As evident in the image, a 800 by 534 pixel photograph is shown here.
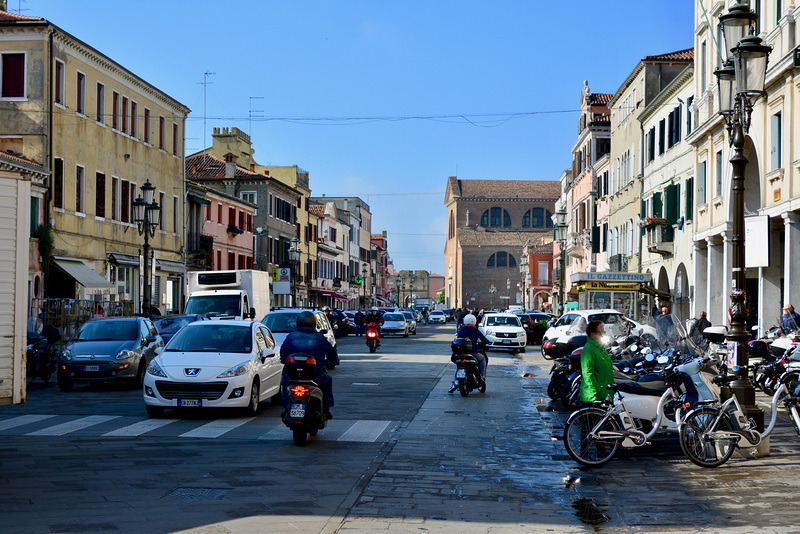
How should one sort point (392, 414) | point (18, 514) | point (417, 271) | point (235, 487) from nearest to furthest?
point (18, 514) < point (235, 487) < point (392, 414) < point (417, 271)

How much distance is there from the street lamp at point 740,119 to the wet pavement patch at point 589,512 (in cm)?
367

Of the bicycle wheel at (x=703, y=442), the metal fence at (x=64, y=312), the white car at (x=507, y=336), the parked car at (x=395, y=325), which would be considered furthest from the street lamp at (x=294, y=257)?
the bicycle wheel at (x=703, y=442)

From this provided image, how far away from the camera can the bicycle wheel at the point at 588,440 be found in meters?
9.97

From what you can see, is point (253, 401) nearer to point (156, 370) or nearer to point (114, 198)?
point (156, 370)

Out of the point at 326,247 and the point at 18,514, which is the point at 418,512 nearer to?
the point at 18,514

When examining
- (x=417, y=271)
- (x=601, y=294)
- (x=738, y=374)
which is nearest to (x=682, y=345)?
(x=738, y=374)

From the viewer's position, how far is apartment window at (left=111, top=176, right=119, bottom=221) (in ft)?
127

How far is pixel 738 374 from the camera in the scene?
1112cm

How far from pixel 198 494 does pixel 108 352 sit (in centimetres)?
1181

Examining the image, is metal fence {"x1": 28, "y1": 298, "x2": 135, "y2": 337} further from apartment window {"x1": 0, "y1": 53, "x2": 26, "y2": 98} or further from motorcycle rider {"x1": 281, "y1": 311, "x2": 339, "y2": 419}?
motorcycle rider {"x1": 281, "y1": 311, "x2": 339, "y2": 419}

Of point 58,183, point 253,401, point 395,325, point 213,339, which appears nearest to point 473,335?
point 213,339

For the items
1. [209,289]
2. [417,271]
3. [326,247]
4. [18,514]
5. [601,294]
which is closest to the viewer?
[18,514]

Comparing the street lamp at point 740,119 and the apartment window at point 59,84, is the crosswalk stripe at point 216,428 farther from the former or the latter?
the apartment window at point 59,84

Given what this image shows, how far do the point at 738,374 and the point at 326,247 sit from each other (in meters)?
78.3
